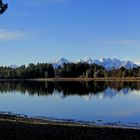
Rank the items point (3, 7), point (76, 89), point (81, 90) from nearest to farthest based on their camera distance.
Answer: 1. point (3, 7)
2. point (81, 90)
3. point (76, 89)

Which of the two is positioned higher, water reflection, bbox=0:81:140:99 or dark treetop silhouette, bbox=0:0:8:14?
dark treetop silhouette, bbox=0:0:8:14

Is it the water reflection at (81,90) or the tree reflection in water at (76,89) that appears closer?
the water reflection at (81,90)

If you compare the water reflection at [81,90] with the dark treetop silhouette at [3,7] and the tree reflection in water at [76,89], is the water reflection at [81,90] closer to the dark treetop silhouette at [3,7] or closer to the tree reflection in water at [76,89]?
the tree reflection in water at [76,89]

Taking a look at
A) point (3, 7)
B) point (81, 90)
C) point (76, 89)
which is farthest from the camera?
point (76, 89)

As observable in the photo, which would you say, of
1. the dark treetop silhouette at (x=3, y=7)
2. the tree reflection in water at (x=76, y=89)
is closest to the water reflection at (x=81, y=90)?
the tree reflection in water at (x=76, y=89)

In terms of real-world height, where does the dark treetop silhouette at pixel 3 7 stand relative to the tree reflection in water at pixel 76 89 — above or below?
above

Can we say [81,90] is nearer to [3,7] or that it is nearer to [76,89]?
[76,89]

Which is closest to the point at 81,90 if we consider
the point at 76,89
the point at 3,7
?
the point at 76,89

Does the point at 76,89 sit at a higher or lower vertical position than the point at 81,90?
higher

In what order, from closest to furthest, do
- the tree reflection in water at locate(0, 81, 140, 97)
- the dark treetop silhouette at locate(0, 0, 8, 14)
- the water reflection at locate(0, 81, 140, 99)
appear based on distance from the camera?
the dark treetop silhouette at locate(0, 0, 8, 14) → the water reflection at locate(0, 81, 140, 99) → the tree reflection in water at locate(0, 81, 140, 97)

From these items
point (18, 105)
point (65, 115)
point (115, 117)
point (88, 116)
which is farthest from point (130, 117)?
point (18, 105)

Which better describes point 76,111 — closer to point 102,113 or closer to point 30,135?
point 102,113

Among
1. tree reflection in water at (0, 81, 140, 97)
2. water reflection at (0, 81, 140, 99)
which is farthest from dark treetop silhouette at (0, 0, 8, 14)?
tree reflection in water at (0, 81, 140, 97)

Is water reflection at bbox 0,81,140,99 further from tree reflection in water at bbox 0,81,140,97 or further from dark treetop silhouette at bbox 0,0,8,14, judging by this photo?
dark treetop silhouette at bbox 0,0,8,14
